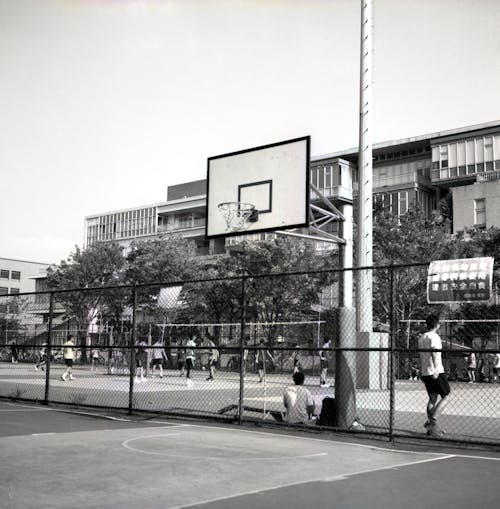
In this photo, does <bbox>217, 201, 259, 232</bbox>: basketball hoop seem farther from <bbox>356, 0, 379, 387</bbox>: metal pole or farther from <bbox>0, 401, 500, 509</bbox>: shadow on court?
<bbox>0, 401, 500, 509</bbox>: shadow on court

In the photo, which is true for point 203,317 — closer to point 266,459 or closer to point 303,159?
point 303,159

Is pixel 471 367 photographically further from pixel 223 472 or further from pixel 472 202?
pixel 472 202

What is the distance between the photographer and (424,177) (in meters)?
59.2

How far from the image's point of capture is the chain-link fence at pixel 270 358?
1145 cm

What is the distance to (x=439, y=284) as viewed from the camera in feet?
34.1

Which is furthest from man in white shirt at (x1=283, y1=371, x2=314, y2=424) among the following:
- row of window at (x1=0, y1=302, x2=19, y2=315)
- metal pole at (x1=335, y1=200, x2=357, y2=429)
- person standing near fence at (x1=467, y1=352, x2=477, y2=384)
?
person standing near fence at (x1=467, y1=352, x2=477, y2=384)

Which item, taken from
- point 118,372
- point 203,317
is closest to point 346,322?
point 118,372

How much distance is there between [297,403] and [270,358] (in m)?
11.3

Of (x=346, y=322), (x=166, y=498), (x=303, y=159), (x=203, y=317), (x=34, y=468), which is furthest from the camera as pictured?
(x=203, y=317)

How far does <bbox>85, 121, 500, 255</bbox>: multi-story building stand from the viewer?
50.8 metres

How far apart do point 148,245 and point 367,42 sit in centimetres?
3337

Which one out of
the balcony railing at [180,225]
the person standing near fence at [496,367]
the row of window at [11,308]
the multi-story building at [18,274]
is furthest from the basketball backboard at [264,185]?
the multi-story building at [18,274]

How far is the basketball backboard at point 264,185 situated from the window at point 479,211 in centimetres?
3851

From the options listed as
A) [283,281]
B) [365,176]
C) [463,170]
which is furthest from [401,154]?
[365,176]
